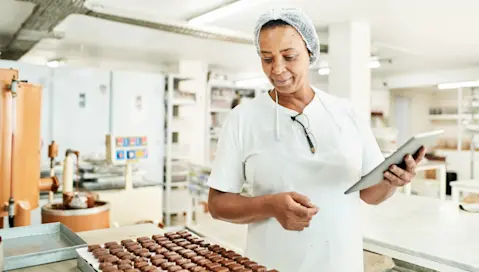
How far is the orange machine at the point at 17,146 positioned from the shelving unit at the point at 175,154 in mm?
3989

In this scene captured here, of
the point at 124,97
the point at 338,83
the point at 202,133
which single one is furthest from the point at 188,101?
the point at 338,83

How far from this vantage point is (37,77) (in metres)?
5.23

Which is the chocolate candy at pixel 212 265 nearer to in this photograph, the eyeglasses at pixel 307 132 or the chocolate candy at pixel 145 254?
the chocolate candy at pixel 145 254

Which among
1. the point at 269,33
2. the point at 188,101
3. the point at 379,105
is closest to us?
the point at 269,33

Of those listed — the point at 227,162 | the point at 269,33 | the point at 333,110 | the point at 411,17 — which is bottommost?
the point at 227,162

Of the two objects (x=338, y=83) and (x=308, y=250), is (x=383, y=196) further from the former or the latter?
(x=338, y=83)

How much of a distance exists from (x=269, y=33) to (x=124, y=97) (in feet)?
15.6

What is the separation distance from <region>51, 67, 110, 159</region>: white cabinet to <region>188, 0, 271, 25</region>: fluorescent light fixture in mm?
1666

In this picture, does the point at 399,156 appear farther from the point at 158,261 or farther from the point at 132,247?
the point at 132,247

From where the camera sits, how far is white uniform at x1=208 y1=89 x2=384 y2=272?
4.56ft

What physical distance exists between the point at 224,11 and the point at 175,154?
107 inches

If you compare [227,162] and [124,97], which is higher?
[124,97]

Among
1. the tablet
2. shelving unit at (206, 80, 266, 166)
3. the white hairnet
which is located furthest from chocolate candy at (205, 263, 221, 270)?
shelving unit at (206, 80, 266, 166)

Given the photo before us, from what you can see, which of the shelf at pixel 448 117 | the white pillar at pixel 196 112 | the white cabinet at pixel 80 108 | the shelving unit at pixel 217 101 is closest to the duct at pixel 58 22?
the white cabinet at pixel 80 108
